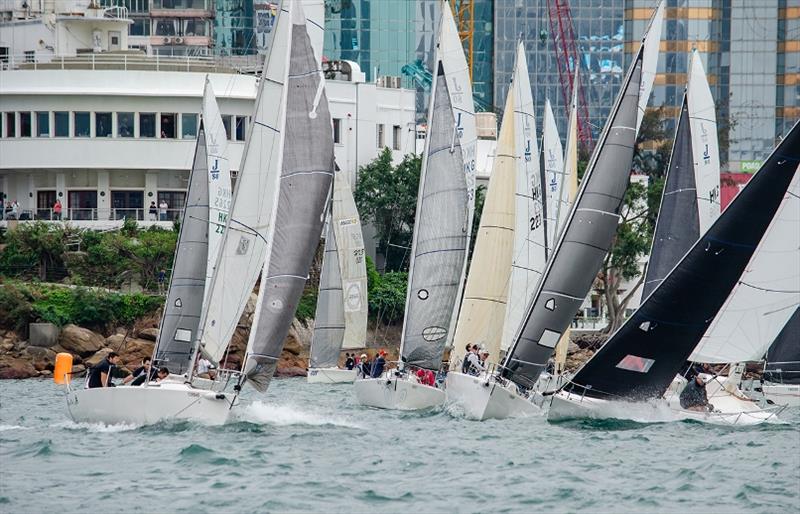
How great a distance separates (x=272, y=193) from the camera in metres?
33.3

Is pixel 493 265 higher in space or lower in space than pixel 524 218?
lower

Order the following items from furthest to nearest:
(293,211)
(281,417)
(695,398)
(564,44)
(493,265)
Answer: (564,44) → (493,265) → (695,398) → (281,417) → (293,211)

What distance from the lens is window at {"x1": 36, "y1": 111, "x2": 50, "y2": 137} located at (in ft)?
245

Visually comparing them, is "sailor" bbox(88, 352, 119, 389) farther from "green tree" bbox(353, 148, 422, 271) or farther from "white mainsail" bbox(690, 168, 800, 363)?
"green tree" bbox(353, 148, 422, 271)

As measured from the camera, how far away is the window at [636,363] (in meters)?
34.8

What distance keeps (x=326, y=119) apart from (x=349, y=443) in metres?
6.36

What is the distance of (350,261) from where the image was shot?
57.6 m

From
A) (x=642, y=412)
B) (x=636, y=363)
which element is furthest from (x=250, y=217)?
(x=642, y=412)

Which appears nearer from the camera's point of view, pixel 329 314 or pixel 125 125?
pixel 329 314

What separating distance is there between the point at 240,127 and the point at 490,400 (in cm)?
4153

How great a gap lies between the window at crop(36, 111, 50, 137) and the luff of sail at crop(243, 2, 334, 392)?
43612 mm

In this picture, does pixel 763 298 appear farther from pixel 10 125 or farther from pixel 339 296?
pixel 10 125

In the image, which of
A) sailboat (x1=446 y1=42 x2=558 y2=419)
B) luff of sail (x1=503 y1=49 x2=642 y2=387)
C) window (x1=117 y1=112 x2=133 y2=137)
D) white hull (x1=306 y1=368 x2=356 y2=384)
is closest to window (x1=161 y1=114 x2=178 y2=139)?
window (x1=117 y1=112 x2=133 y2=137)

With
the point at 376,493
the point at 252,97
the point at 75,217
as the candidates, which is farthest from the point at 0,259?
the point at 376,493
